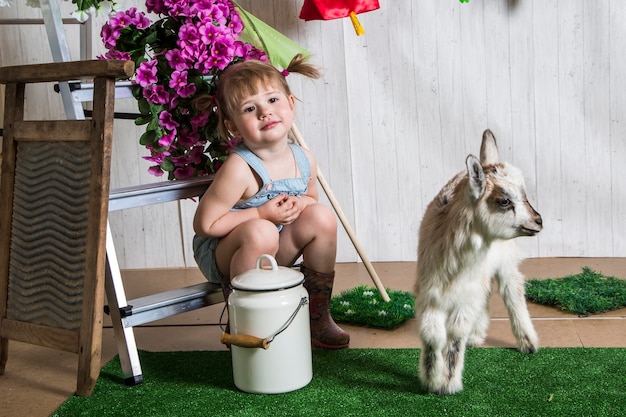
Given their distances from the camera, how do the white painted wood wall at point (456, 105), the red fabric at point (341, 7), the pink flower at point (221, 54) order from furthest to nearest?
the white painted wood wall at point (456, 105) < the red fabric at point (341, 7) < the pink flower at point (221, 54)

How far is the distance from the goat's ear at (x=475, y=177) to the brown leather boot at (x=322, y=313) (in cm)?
67

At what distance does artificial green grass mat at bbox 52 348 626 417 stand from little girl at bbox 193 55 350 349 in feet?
0.82

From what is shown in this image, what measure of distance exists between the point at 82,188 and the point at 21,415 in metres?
0.63

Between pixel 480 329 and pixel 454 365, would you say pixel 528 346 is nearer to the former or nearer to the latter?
pixel 480 329

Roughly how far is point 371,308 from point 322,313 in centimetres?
36

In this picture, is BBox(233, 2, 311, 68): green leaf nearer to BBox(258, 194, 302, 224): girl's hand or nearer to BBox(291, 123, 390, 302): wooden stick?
BBox(291, 123, 390, 302): wooden stick

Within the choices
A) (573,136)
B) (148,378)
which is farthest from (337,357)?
(573,136)

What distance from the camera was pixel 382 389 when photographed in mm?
2137

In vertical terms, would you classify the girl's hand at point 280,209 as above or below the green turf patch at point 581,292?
above

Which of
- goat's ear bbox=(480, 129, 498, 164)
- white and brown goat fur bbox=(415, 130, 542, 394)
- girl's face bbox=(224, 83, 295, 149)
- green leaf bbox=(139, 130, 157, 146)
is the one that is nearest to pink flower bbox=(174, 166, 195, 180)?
green leaf bbox=(139, 130, 157, 146)

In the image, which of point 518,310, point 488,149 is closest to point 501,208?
point 488,149

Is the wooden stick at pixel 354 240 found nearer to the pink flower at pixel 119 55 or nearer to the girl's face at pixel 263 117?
the girl's face at pixel 263 117

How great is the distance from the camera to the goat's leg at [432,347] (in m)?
2.02

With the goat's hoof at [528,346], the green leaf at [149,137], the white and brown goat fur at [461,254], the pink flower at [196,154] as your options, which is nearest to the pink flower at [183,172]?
the pink flower at [196,154]
